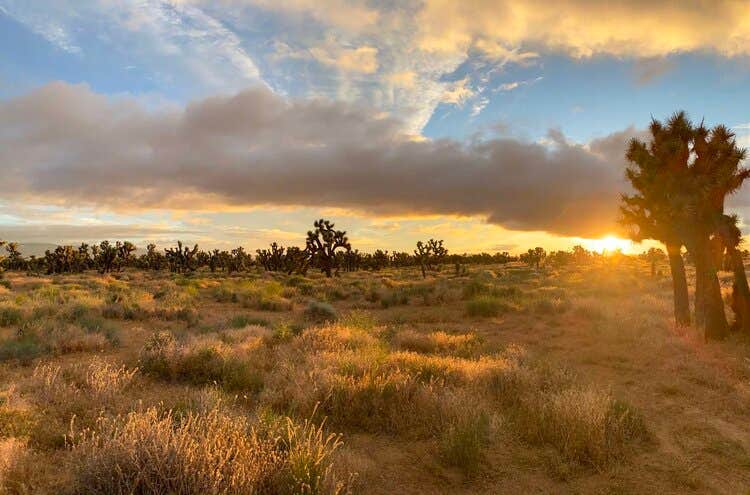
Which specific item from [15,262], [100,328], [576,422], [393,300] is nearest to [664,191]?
[576,422]

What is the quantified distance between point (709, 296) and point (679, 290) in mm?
2203

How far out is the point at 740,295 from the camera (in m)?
14.6

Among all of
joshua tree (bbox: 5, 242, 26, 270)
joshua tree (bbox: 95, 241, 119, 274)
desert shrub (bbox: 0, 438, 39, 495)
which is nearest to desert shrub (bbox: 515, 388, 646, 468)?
desert shrub (bbox: 0, 438, 39, 495)

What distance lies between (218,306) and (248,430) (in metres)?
20.8

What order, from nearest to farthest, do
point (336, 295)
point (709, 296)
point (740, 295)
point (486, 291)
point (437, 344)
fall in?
point (437, 344) < point (709, 296) < point (740, 295) < point (486, 291) < point (336, 295)

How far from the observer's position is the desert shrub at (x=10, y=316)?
16.4 meters

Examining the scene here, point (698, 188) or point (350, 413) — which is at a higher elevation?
point (698, 188)

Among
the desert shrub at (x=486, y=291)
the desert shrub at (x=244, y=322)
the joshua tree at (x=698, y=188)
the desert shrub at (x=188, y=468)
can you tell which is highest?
the joshua tree at (x=698, y=188)

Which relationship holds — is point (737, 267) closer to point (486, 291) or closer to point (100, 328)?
point (486, 291)

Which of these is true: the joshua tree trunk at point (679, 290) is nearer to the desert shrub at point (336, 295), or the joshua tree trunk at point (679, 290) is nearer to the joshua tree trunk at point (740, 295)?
the joshua tree trunk at point (740, 295)

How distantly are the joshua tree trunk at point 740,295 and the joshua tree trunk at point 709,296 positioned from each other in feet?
1.97

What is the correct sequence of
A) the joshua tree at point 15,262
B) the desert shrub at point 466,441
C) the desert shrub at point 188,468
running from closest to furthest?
the desert shrub at point 188,468 → the desert shrub at point 466,441 → the joshua tree at point 15,262

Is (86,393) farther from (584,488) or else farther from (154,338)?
(584,488)

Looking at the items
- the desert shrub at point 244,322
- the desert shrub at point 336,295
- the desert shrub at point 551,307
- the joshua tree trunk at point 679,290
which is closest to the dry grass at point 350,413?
the joshua tree trunk at point 679,290
